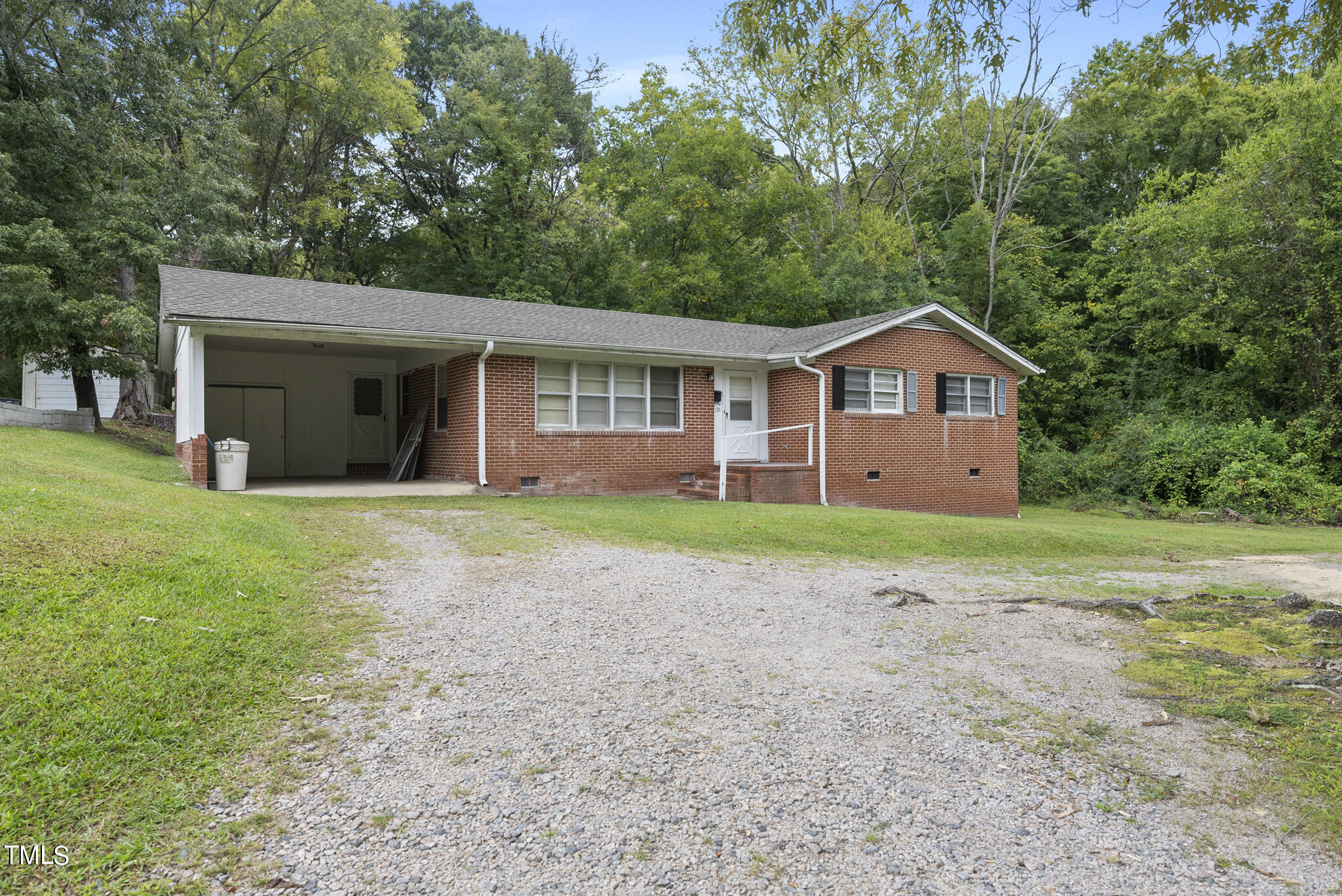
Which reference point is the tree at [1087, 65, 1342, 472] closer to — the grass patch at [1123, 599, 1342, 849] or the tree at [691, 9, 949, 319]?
the tree at [691, 9, 949, 319]

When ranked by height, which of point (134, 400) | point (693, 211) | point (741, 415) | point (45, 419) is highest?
point (693, 211)

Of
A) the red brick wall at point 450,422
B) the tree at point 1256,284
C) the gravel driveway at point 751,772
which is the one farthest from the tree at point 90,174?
the tree at point 1256,284

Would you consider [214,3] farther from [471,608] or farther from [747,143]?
[471,608]

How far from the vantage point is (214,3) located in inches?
982

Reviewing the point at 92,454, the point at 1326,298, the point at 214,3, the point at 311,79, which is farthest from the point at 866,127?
the point at 92,454

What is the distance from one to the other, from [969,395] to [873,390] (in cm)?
295

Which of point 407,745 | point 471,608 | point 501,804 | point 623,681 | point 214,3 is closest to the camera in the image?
point 501,804

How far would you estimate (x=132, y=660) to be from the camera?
379cm

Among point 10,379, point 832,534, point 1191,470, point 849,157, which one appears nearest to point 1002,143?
point 849,157

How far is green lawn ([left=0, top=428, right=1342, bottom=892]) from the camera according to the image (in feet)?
8.93

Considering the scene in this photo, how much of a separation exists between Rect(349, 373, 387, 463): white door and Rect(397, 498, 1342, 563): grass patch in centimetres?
703

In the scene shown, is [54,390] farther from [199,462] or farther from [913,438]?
[913,438]

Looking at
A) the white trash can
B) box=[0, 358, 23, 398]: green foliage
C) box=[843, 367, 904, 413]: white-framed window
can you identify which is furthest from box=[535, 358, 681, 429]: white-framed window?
box=[0, 358, 23, 398]: green foliage

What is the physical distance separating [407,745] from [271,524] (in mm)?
6041
